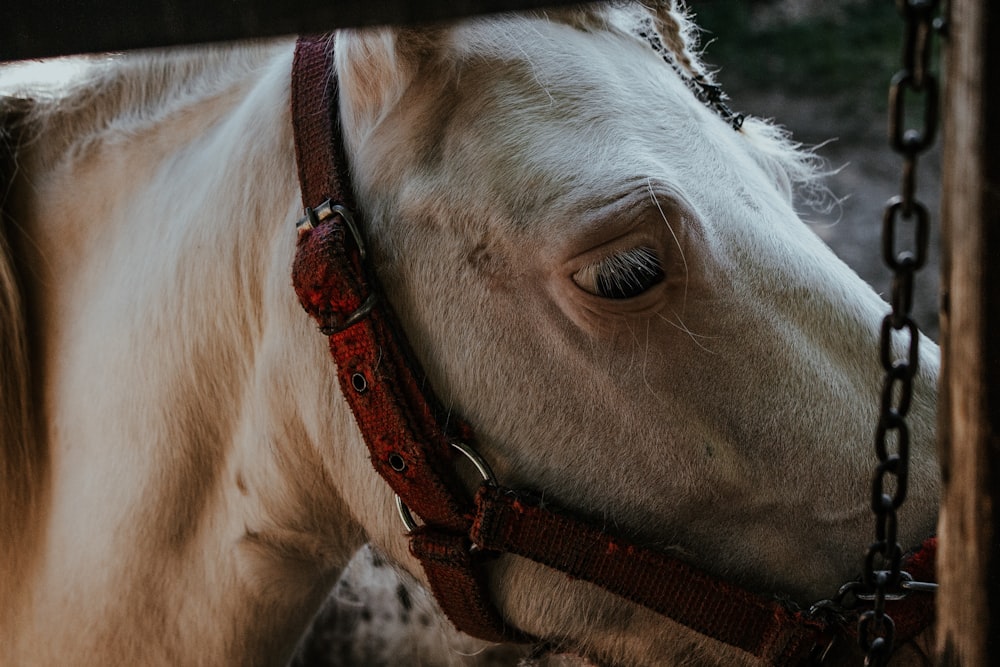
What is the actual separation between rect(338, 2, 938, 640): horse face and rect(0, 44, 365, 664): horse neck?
0.23 m

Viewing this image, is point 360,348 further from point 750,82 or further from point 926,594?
point 750,82

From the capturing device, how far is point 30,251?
1.60 metres

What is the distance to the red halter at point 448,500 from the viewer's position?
125 centimetres

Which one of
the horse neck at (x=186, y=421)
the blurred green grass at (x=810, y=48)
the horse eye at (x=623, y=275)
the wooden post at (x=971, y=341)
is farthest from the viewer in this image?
the blurred green grass at (x=810, y=48)

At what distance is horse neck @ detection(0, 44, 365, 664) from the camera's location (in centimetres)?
142

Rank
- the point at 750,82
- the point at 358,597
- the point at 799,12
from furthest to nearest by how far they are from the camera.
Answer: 1. the point at 799,12
2. the point at 750,82
3. the point at 358,597

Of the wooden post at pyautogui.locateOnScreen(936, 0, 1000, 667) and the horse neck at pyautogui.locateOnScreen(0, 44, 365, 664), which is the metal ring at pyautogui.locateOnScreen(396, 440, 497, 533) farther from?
the wooden post at pyautogui.locateOnScreen(936, 0, 1000, 667)

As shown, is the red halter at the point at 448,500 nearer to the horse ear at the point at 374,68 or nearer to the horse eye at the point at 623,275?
the horse ear at the point at 374,68

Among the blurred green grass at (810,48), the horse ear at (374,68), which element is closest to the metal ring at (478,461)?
the horse ear at (374,68)

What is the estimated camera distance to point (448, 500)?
1.28 m

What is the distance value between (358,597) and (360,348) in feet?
4.48

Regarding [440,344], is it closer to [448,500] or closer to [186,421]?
[448,500]

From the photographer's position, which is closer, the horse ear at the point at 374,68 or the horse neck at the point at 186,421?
the horse ear at the point at 374,68

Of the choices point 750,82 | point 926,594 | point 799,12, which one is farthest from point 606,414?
point 799,12
